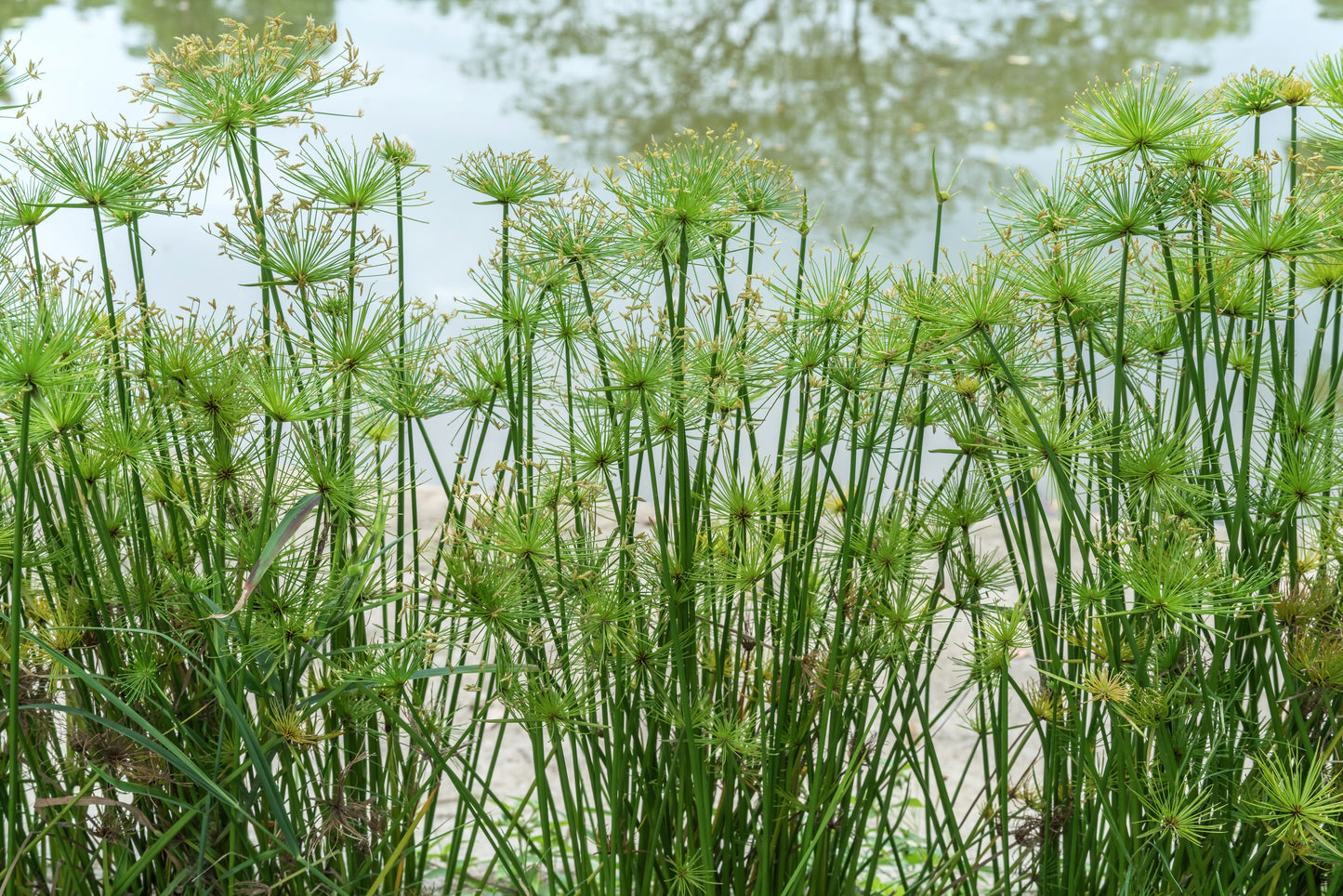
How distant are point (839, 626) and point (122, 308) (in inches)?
32.5

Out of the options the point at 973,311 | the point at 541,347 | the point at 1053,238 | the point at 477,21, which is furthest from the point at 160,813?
the point at 477,21

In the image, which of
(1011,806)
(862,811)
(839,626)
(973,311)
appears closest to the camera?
(973,311)

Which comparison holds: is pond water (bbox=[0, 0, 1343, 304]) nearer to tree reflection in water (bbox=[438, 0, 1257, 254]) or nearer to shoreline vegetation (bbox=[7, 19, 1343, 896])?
tree reflection in water (bbox=[438, 0, 1257, 254])

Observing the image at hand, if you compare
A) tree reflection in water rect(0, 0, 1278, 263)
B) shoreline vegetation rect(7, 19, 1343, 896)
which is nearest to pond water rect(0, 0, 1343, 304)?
tree reflection in water rect(0, 0, 1278, 263)

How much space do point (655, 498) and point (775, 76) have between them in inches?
360

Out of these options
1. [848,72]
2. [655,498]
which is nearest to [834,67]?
[848,72]

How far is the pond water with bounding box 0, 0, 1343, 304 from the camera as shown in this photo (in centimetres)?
676

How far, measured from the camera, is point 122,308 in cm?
126

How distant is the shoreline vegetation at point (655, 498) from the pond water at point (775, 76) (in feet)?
12.7

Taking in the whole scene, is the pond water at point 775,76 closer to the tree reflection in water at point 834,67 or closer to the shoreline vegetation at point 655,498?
the tree reflection in water at point 834,67

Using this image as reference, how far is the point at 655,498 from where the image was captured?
1.22 meters

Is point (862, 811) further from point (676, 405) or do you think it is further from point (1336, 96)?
point (1336, 96)

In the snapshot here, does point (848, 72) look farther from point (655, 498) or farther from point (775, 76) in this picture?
point (655, 498)

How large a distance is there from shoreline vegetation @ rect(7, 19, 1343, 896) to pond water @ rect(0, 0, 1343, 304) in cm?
389
